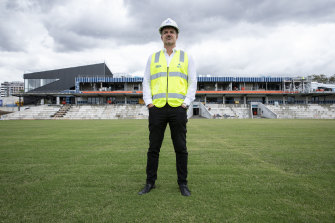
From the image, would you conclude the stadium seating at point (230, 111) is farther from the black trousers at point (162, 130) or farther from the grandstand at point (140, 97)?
the black trousers at point (162, 130)

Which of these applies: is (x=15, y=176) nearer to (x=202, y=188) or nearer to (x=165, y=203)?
(x=165, y=203)

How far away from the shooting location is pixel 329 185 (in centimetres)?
266

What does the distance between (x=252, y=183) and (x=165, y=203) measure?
4.57ft

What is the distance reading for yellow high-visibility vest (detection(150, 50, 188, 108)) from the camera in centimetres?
278

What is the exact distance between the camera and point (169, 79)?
2.86 metres

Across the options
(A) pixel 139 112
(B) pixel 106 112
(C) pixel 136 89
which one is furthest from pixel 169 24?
(C) pixel 136 89

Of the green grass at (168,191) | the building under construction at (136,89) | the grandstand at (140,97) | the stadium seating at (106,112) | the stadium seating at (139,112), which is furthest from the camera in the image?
the building under construction at (136,89)

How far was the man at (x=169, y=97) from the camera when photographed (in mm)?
2756

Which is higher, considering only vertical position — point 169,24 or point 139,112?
point 169,24

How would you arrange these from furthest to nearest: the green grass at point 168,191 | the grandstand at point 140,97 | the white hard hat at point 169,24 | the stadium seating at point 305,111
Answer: the grandstand at point 140,97 < the stadium seating at point 305,111 < the white hard hat at point 169,24 < the green grass at point 168,191

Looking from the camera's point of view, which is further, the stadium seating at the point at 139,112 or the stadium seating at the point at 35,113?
the stadium seating at the point at 139,112

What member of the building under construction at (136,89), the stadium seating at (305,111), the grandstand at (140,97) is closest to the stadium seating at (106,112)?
the grandstand at (140,97)

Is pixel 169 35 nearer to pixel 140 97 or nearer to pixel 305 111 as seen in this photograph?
pixel 305 111

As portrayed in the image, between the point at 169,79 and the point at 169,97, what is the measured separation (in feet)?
0.96
